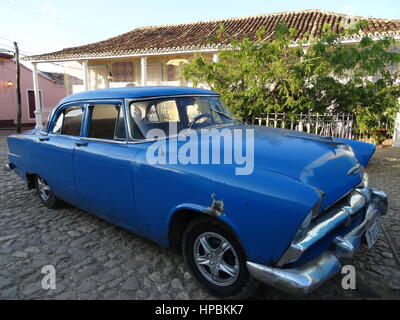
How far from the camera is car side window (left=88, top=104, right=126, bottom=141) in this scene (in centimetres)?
308

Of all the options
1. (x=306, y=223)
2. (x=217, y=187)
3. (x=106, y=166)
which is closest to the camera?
(x=306, y=223)

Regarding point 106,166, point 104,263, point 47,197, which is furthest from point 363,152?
point 47,197

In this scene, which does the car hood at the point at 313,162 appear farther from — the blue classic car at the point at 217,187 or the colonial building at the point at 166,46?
the colonial building at the point at 166,46

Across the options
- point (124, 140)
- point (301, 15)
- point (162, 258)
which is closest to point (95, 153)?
point (124, 140)

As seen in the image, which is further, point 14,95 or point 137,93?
point 14,95

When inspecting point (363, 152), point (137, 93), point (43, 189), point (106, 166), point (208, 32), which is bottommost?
point (43, 189)

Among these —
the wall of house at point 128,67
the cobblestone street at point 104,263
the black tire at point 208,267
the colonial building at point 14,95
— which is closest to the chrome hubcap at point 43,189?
the cobblestone street at point 104,263

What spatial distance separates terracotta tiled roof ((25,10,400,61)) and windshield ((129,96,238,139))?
351 inches

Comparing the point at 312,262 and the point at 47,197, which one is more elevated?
the point at 312,262

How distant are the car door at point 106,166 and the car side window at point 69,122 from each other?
8.9 inches

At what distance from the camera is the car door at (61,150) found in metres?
3.63

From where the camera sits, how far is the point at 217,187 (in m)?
2.20

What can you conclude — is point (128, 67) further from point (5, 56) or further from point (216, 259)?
point (216, 259)

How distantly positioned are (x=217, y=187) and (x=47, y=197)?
3.36m
